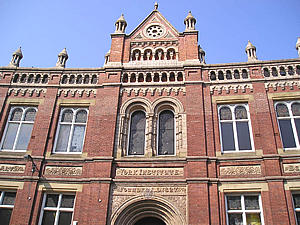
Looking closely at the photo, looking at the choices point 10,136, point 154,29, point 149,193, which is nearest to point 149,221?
point 149,193

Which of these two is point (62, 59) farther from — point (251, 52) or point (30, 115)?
point (251, 52)

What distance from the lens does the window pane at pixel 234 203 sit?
13027 mm

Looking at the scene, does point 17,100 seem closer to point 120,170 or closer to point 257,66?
point 120,170

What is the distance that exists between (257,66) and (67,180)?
39.4ft

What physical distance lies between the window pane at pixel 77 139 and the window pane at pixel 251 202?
342 inches

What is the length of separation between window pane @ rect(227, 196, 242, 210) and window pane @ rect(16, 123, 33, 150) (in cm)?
1088

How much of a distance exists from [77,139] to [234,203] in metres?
8.64

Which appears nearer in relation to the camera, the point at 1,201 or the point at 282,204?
the point at 282,204

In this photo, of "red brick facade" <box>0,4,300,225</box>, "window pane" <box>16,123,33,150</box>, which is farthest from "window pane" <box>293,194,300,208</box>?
"window pane" <box>16,123,33,150</box>

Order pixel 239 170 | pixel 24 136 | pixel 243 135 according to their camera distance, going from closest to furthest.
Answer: pixel 239 170
pixel 243 135
pixel 24 136

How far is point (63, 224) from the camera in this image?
43.7 feet

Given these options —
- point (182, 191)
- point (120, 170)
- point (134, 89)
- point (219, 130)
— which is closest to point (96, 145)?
point (120, 170)

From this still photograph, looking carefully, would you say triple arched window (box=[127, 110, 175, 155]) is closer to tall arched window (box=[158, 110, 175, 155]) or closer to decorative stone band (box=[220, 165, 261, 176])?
tall arched window (box=[158, 110, 175, 155])

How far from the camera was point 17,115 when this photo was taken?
16.3m
